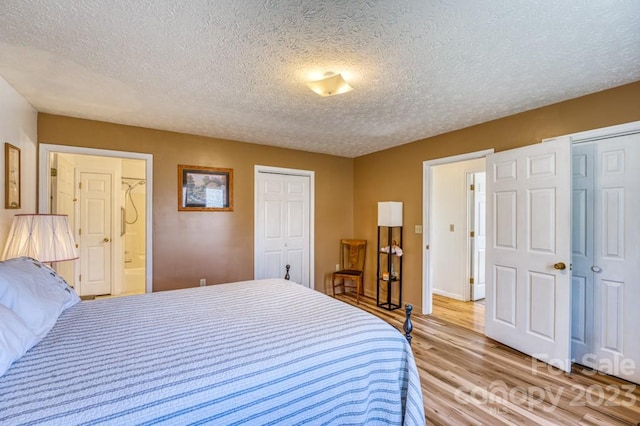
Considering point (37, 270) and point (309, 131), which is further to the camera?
point (309, 131)

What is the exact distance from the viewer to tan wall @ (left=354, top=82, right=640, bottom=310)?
2.40m

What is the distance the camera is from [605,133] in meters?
2.40

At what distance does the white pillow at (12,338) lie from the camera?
1.10m

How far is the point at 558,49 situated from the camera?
180cm

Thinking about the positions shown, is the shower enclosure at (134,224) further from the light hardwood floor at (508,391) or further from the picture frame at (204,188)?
the light hardwood floor at (508,391)

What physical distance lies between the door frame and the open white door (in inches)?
149

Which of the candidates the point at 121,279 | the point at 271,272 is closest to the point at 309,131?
the point at 271,272

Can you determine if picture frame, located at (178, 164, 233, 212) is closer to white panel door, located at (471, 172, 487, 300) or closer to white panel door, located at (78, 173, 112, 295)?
white panel door, located at (78, 173, 112, 295)

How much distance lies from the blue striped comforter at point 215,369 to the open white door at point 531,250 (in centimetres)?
172

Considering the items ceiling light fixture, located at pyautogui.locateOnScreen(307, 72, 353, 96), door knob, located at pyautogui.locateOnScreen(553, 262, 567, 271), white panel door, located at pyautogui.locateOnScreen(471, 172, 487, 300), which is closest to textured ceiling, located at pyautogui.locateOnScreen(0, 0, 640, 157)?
ceiling light fixture, located at pyautogui.locateOnScreen(307, 72, 353, 96)

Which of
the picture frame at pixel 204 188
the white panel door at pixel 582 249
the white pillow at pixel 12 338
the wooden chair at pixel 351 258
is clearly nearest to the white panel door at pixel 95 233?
the picture frame at pixel 204 188

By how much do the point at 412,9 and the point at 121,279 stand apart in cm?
525

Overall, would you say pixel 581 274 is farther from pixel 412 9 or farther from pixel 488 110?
pixel 412 9

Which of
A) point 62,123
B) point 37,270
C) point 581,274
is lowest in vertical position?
point 581,274
